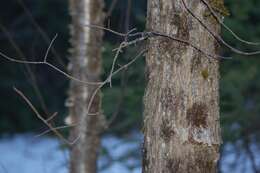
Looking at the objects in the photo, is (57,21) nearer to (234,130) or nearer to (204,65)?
(234,130)

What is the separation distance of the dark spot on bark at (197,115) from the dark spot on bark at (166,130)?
81 mm

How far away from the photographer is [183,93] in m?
2.77

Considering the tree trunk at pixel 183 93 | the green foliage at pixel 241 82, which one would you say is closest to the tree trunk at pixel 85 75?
the tree trunk at pixel 183 93

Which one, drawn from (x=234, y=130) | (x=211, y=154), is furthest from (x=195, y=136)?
(x=234, y=130)

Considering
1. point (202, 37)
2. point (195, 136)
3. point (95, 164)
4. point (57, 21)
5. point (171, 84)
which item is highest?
point (57, 21)

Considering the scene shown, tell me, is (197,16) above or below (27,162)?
above

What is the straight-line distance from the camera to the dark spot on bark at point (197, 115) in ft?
9.12

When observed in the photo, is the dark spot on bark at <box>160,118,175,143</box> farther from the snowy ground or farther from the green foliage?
the snowy ground

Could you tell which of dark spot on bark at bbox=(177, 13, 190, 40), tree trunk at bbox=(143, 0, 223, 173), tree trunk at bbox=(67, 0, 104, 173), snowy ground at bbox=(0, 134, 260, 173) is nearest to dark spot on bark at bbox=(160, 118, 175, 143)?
tree trunk at bbox=(143, 0, 223, 173)

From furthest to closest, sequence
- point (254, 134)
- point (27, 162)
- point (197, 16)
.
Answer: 1. point (27, 162)
2. point (254, 134)
3. point (197, 16)

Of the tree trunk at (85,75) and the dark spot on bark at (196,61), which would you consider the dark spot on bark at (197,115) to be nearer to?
the dark spot on bark at (196,61)

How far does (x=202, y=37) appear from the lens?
2793mm

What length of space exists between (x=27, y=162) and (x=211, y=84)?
335 inches

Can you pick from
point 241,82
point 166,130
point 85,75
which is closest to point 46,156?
point 241,82
